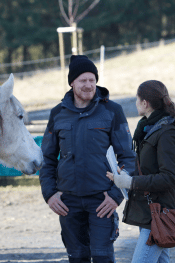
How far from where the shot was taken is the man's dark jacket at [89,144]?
262cm

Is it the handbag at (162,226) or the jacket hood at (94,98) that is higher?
the jacket hood at (94,98)

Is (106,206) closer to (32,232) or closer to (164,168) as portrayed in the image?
(164,168)

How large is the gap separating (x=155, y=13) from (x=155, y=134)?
3478cm

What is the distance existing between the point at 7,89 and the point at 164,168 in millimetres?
1068

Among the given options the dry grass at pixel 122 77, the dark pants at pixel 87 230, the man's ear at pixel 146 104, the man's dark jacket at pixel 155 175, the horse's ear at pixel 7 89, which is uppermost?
the horse's ear at pixel 7 89

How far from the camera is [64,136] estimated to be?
269cm

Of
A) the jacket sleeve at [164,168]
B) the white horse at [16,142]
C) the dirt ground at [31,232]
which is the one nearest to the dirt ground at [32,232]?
the dirt ground at [31,232]

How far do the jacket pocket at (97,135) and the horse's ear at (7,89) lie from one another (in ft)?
1.89

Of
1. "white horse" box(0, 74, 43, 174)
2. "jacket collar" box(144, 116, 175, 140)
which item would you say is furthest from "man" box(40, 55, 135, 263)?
"jacket collar" box(144, 116, 175, 140)

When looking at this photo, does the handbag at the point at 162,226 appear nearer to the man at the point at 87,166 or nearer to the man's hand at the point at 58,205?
the man at the point at 87,166

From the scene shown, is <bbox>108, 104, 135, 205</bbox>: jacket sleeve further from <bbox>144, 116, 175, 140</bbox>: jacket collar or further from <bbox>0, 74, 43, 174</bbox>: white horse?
<bbox>0, 74, 43, 174</bbox>: white horse

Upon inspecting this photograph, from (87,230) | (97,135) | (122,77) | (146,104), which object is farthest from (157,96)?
(122,77)

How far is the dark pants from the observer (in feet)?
8.52

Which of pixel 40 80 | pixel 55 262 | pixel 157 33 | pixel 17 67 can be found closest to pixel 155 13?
pixel 157 33
